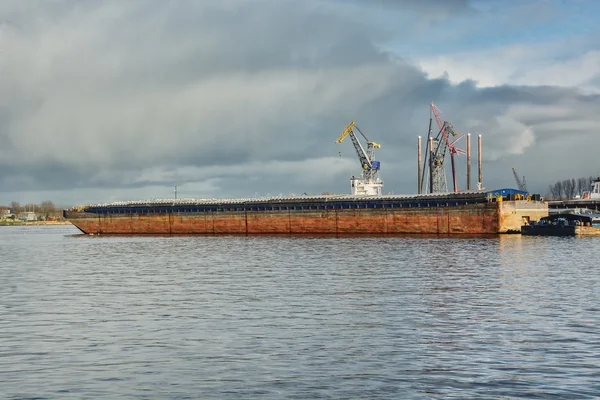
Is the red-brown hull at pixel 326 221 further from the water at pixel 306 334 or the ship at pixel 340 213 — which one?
the water at pixel 306 334

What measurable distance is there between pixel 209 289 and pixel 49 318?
43.9 ft

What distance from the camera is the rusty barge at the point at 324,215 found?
392ft

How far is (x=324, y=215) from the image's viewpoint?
13462cm

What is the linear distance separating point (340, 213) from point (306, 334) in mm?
103226

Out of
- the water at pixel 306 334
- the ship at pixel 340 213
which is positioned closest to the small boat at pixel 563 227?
the ship at pixel 340 213

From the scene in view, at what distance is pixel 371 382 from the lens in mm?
21719

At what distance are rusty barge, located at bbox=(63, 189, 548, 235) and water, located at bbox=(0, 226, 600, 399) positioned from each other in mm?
61984

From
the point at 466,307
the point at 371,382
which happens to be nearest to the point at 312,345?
the point at 371,382

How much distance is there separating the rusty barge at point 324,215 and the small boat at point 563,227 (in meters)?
2.36

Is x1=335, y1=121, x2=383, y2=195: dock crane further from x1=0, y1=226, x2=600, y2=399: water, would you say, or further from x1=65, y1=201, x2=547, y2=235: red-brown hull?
x1=0, y1=226, x2=600, y2=399: water

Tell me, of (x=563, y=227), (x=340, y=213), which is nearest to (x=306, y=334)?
(x=563, y=227)

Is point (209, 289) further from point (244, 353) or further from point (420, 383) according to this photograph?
point (420, 383)

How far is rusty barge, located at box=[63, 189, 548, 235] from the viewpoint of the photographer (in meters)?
119

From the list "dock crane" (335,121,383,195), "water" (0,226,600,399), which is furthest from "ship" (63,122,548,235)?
"water" (0,226,600,399)
